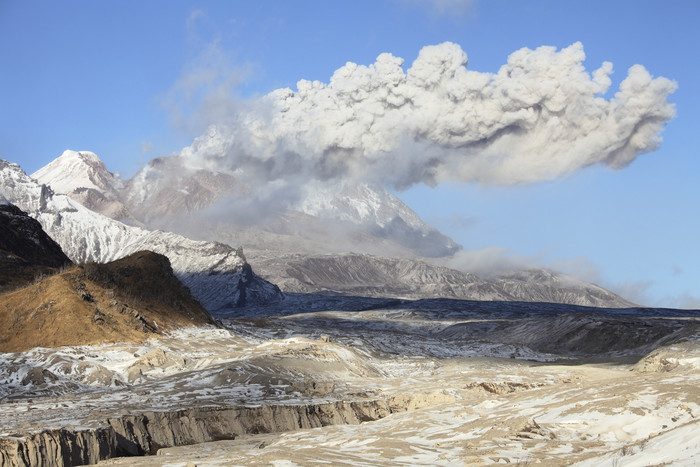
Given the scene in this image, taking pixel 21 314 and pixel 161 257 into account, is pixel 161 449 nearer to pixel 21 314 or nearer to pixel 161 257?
pixel 21 314

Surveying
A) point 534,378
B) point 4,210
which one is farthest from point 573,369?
point 4,210

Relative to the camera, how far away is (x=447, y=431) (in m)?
34.2

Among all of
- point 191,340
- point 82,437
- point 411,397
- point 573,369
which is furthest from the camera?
point 191,340

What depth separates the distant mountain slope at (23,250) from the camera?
10294cm

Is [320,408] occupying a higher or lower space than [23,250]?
lower

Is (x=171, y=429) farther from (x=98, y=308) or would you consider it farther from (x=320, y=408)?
(x=98, y=308)

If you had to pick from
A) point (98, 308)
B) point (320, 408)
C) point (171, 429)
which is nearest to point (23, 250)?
point (98, 308)

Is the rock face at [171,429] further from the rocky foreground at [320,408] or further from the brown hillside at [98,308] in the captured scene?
the brown hillside at [98,308]

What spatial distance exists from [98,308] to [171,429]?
1585 inches

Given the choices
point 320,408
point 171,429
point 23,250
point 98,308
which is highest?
point 23,250

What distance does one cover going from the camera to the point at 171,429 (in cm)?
4509

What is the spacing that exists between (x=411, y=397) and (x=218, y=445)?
16.7 meters

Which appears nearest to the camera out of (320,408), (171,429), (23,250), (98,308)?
(171,429)

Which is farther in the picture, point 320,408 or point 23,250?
point 23,250
